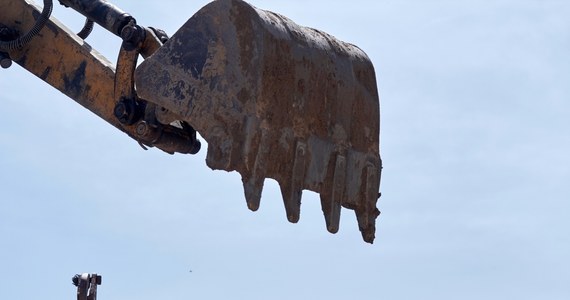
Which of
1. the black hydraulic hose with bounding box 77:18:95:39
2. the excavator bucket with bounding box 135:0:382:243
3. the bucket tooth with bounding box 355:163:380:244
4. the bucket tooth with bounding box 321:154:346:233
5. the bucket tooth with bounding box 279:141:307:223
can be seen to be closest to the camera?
the excavator bucket with bounding box 135:0:382:243

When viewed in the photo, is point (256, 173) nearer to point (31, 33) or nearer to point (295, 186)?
point (295, 186)

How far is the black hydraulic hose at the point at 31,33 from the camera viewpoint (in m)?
8.75

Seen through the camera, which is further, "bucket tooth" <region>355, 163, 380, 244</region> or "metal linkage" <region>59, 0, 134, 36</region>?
"bucket tooth" <region>355, 163, 380, 244</region>

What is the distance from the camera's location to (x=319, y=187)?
28.0ft

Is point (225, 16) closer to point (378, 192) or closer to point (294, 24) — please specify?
point (294, 24)

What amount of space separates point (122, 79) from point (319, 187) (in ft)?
4.32

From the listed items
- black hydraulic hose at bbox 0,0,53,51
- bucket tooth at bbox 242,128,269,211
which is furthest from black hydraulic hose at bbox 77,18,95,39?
bucket tooth at bbox 242,128,269,211

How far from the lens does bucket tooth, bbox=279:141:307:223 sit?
828 cm

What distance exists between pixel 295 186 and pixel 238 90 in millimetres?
737

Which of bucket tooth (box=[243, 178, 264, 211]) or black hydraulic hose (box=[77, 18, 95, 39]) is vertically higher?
black hydraulic hose (box=[77, 18, 95, 39])

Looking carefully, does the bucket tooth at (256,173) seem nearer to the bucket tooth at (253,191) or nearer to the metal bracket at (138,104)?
the bucket tooth at (253,191)

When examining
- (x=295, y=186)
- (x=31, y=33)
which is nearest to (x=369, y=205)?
(x=295, y=186)

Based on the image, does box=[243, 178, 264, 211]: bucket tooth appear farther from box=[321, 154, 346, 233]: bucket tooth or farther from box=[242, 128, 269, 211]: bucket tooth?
box=[321, 154, 346, 233]: bucket tooth

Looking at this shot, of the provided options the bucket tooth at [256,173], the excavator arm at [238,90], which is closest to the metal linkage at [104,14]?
the excavator arm at [238,90]
